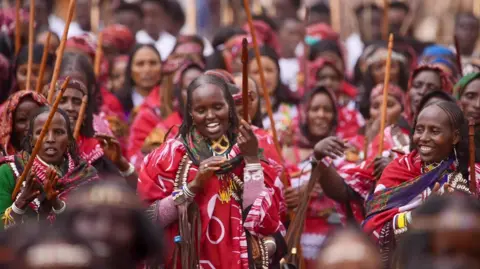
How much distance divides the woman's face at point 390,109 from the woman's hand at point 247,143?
282 centimetres

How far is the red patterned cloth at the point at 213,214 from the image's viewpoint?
8.66 m

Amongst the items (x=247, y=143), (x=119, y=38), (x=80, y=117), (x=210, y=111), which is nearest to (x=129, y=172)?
(x=80, y=117)

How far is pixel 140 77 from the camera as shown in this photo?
1298cm

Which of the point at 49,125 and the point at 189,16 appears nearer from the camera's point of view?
the point at 49,125

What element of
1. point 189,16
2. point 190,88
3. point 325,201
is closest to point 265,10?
point 189,16

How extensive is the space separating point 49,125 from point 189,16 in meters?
6.62

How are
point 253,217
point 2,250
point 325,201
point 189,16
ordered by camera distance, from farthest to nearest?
point 189,16 < point 325,201 < point 253,217 < point 2,250

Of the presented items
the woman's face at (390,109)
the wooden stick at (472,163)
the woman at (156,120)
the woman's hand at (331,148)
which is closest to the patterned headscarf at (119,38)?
the woman at (156,120)

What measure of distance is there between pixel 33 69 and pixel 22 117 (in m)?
1.79

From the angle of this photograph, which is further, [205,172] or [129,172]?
[129,172]

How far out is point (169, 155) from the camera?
8750mm

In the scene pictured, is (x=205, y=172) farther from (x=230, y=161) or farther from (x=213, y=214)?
(x=213, y=214)

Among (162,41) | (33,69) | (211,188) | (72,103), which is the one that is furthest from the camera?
(162,41)

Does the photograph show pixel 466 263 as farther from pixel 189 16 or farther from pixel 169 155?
pixel 189 16
